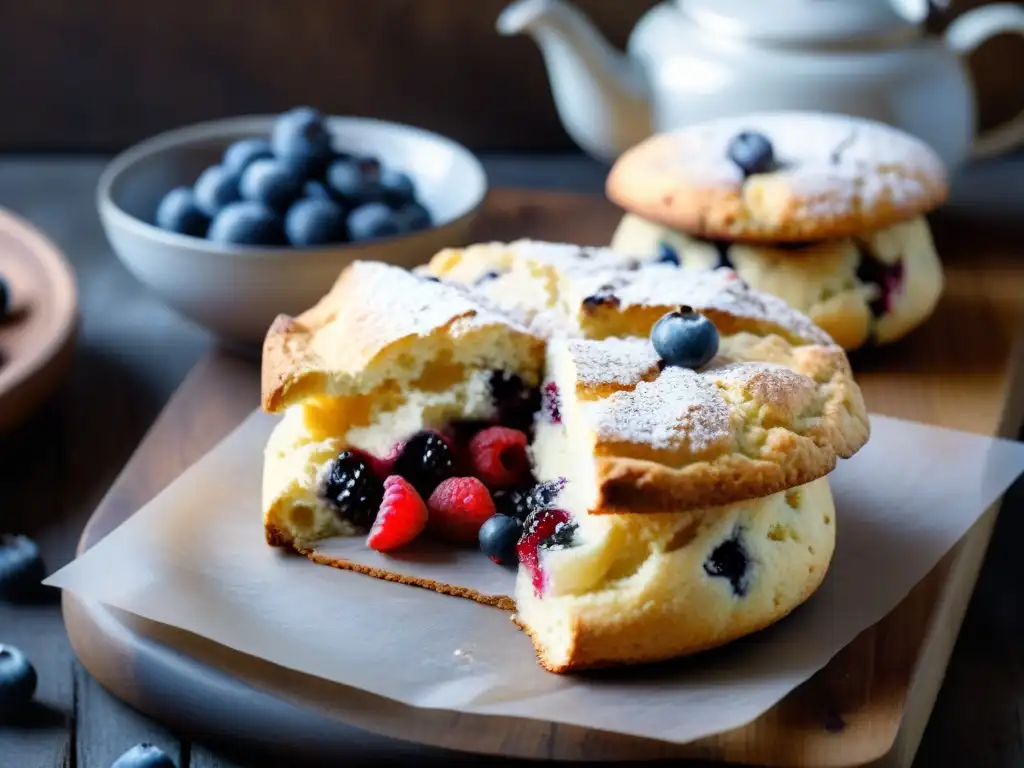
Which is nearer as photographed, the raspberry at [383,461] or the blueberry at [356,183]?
the raspberry at [383,461]

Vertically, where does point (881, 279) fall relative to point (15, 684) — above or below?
above

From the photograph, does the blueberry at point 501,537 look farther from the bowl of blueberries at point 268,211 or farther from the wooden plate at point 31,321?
the wooden plate at point 31,321

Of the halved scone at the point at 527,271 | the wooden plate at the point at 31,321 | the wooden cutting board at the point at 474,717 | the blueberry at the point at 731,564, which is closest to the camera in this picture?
the wooden cutting board at the point at 474,717

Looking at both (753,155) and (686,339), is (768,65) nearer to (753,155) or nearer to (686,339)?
(753,155)

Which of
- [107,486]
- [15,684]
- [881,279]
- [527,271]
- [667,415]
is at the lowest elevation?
[107,486]

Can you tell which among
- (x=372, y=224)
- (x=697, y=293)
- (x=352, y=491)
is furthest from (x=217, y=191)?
(x=697, y=293)

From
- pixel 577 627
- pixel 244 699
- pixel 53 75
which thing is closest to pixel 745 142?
pixel 577 627

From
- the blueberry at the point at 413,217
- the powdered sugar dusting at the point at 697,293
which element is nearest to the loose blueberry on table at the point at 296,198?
the blueberry at the point at 413,217
